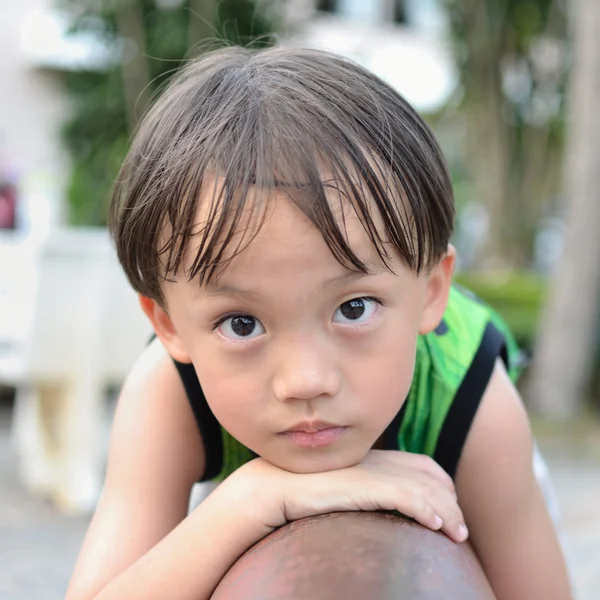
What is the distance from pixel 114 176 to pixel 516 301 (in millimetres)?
3851

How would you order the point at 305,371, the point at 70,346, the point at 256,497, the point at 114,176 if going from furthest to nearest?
1. the point at 114,176
2. the point at 70,346
3. the point at 256,497
4. the point at 305,371

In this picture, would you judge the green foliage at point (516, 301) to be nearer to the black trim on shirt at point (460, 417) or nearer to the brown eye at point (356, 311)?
the black trim on shirt at point (460, 417)

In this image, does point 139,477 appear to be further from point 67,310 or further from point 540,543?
point 67,310

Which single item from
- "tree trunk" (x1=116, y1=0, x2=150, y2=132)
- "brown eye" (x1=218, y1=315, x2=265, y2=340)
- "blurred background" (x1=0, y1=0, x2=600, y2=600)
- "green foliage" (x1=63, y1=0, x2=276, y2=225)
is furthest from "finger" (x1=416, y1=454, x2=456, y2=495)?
"tree trunk" (x1=116, y1=0, x2=150, y2=132)

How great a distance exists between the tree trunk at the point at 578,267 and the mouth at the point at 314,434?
5.28m

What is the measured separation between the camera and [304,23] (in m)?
10.8

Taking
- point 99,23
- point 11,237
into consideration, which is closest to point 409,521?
point 11,237

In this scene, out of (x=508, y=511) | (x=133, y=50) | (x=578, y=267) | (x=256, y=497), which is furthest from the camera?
(x=133, y=50)

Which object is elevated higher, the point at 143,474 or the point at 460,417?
the point at 460,417

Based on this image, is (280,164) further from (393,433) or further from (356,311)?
(393,433)

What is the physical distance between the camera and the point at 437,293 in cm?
132

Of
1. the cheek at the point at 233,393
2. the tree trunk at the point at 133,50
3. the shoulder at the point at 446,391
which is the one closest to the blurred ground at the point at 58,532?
the shoulder at the point at 446,391

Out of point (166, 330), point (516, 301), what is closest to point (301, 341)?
point (166, 330)

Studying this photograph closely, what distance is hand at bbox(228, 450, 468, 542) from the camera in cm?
110
